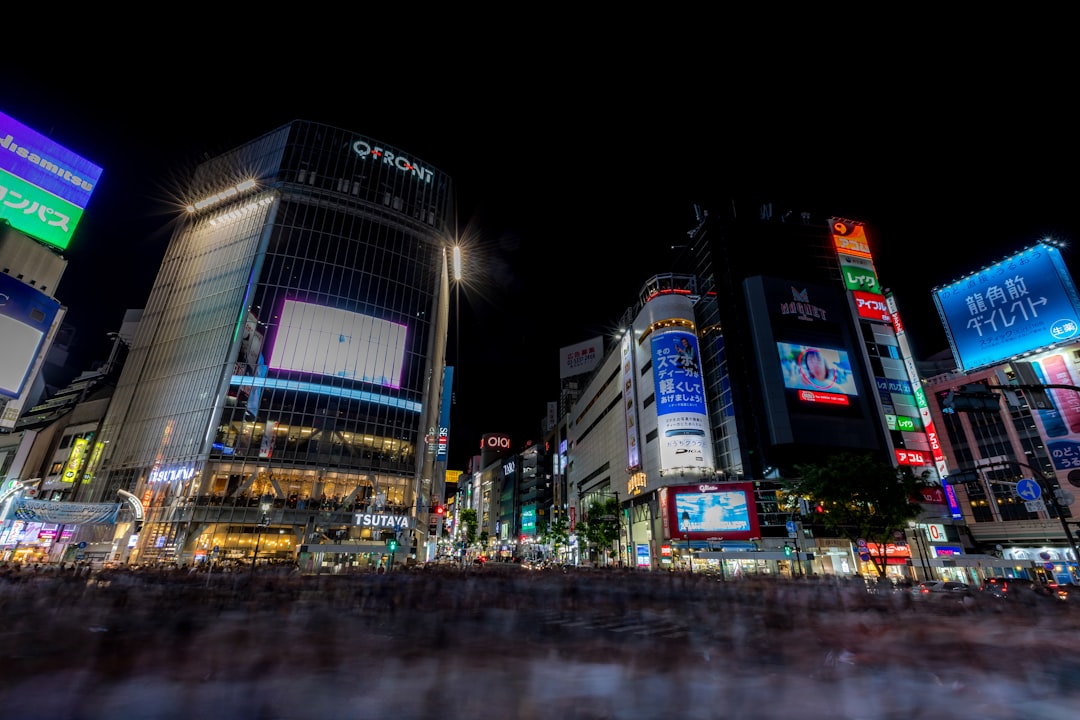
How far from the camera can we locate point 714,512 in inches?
2023

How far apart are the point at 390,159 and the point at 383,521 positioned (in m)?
54.0

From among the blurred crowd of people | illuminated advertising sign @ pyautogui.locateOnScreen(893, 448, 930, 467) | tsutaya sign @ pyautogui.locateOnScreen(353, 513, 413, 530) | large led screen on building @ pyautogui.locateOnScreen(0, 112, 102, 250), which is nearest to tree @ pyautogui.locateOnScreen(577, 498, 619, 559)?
tsutaya sign @ pyautogui.locateOnScreen(353, 513, 413, 530)

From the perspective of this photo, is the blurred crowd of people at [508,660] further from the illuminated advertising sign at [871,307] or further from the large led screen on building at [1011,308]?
the illuminated advertising sign at [871,307]

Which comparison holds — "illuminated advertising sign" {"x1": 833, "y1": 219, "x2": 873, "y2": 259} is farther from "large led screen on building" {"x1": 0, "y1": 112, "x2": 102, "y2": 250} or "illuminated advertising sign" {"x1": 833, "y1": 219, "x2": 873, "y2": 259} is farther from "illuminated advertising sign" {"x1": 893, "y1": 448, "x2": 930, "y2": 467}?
"large led screen on building" {"x1": 0, "y1": 112, "x2": 102, "y2": 250}

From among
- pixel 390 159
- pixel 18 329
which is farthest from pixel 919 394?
pixel 18 329

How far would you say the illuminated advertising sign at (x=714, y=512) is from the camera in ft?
164

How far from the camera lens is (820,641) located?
7.25 meters

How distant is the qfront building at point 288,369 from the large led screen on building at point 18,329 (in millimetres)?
14100

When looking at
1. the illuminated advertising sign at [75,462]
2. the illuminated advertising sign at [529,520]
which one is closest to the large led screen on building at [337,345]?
the illuminated advertising sign at [75,462]

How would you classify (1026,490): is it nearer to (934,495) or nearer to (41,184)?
(934,495)

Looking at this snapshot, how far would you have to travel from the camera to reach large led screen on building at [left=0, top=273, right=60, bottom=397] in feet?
122

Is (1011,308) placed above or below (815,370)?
below

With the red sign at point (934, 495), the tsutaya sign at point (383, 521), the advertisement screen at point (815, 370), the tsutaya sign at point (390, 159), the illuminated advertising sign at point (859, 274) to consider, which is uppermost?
the tsutaya sign at point (390, 159)

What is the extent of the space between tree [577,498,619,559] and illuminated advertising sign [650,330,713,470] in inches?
544
